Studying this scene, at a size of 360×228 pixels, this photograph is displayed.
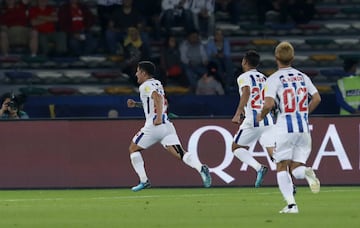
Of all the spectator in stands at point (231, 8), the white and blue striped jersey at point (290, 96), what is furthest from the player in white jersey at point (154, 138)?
the spectator in stands at point (231, 8)

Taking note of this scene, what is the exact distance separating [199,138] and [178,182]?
2.77 feet

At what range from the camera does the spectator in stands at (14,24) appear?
29672 millimetres

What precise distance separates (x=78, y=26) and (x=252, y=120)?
10106mm

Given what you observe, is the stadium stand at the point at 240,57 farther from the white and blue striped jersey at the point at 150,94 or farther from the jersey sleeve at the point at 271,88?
the jersey sleeve at the point at 271,88

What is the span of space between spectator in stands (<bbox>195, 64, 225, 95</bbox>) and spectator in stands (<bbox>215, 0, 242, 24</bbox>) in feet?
10.5

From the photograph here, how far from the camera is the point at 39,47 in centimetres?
3016

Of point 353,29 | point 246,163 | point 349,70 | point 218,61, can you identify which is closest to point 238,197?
point 246,163

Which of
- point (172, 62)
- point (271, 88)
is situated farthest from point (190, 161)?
point (172, 62)

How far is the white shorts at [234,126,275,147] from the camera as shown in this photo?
2075cm

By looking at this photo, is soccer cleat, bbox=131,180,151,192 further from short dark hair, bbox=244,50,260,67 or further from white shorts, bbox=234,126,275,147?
short dark hair, bbox=244,50,260,67

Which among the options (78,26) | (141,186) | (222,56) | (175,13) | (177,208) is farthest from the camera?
(175,13)

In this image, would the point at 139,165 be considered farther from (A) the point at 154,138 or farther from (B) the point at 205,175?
(B) the point at 205,175

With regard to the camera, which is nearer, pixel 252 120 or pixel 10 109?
pixel 252 120

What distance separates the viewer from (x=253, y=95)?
2058cm
